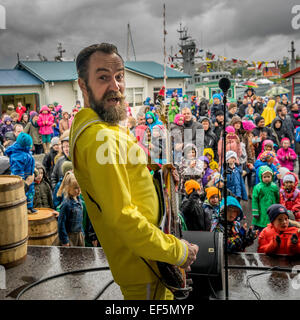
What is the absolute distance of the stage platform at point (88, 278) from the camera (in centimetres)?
334

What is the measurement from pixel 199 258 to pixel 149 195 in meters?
1.38

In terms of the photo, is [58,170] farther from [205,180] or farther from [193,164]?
[205,180]

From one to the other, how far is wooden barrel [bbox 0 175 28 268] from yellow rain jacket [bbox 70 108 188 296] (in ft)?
7.07

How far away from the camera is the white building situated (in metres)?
19.9

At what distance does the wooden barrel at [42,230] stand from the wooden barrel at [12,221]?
0.57 m

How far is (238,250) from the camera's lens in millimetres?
4141

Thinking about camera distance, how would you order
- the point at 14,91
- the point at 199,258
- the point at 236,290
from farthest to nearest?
the point at 14,91, the point at 236,290, the point at 199,258

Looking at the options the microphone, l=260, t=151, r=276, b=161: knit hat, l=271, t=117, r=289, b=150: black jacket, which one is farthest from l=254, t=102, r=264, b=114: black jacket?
the microphone

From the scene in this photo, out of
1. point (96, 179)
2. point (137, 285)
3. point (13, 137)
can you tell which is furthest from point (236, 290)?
point (13, 137)

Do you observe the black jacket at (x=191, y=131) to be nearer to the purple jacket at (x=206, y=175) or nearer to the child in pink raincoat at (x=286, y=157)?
the purple jacket at (x=206, y=175)

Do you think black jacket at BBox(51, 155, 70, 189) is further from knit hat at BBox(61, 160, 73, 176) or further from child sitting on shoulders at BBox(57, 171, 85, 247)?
child sitting on shoulders at BBox(57, 171, 85, 247)

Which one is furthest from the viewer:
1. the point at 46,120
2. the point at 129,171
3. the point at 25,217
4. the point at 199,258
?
the point at 46,120

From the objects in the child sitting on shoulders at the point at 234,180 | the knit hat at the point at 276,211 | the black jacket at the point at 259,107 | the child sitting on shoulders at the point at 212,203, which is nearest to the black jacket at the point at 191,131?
the child sitting on shoulders at the point at 234,180

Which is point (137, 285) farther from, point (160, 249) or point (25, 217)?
point (25, 217)
